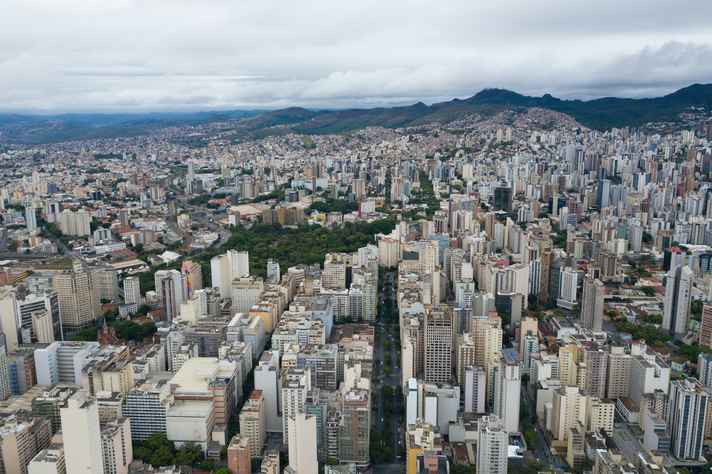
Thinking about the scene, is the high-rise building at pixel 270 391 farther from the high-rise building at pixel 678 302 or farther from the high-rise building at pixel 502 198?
the high-rise building at pixel 502 198

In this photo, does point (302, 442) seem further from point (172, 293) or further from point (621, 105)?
point (621, 105)

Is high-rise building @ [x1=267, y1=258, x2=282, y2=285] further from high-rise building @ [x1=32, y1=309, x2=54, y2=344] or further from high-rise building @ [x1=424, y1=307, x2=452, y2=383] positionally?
high-rise building @ [x1=424, y1=307, x2=452, y2=383]

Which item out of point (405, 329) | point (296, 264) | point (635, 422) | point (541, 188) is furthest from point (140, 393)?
point (541, 188)

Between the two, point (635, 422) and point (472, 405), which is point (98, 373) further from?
point (635, 422)

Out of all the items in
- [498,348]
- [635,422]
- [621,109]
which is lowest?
[635,422]

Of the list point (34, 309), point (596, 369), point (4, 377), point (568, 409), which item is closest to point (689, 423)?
point (568, 409)

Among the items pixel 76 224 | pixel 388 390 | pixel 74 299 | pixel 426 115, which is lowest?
pixel 388 390

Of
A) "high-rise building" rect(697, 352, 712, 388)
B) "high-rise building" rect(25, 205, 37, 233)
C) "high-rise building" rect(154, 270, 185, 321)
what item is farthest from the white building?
"high-rise building" rect(25, 205, 37, 233)

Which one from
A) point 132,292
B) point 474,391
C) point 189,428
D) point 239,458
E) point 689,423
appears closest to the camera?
point 239,458
